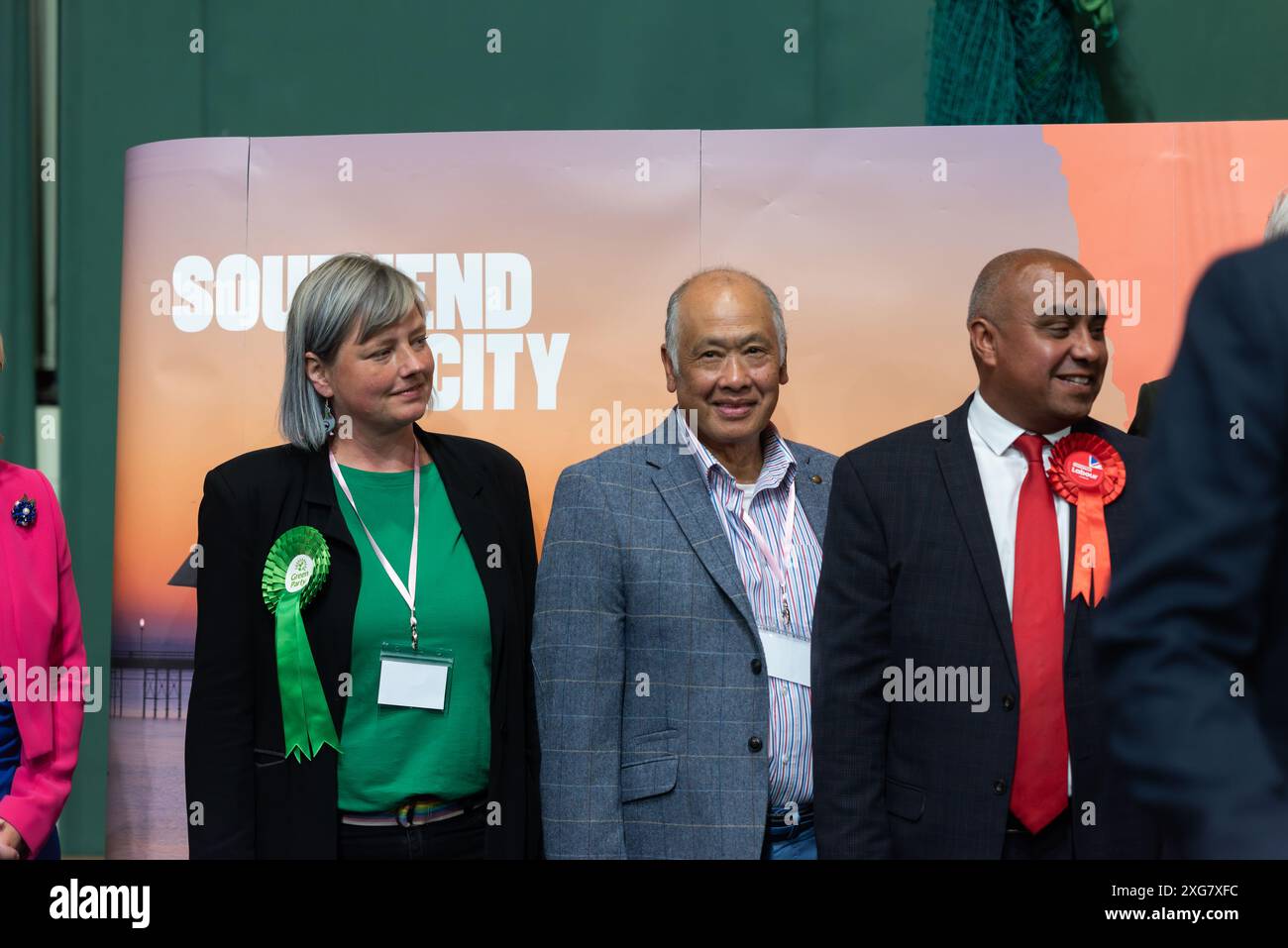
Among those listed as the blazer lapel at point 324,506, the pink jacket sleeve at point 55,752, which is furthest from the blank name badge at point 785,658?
the pink jacket sleeve at point 55,752

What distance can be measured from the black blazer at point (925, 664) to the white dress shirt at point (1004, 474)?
4cm

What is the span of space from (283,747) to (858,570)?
3.95 feet

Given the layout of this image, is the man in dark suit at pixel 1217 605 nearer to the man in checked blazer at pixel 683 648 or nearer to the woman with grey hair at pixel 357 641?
the man in checked blazer at pixel 683 648

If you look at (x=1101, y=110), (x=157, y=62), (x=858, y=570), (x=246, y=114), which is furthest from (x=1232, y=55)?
(x=157, y=62)

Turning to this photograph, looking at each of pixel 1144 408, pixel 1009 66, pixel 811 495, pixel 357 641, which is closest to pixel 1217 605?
pixel 811 495

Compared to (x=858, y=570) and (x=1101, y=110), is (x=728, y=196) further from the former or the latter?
(x=1101, y=110)

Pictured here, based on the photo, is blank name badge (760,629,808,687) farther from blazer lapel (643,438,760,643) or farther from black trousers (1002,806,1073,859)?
black trousers (1002,806,1073,859)

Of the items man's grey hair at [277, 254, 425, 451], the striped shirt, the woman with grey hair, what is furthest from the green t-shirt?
the striped shirt

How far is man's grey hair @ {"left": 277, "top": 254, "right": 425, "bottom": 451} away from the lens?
265 cm

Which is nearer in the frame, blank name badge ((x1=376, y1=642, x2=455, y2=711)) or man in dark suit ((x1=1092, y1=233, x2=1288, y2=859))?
man in dark suit ((x1=1092, y1=233, x2=1288, y2=859))

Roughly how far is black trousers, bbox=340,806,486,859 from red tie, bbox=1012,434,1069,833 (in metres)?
1.06

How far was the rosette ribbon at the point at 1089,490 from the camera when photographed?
2.35 metres

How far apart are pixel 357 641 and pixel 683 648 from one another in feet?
2.16

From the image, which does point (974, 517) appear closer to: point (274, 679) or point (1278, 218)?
point (1278, 218)
